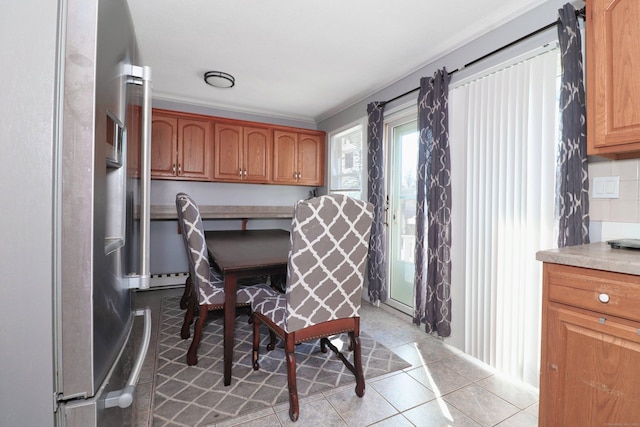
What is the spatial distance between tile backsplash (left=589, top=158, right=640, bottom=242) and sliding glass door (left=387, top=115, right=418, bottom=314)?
1.42m

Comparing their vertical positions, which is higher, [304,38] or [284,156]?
[304,38]

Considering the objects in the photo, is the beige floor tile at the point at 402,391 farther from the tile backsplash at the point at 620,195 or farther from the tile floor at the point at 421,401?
the tile backsplash at the point at 620,195

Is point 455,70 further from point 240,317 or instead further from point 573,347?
point 240,317

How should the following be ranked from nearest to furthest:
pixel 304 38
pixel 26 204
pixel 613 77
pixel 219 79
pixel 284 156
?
pixel 26 204, pixel 613 77, pixel 304 38, pixel 219 79, pixel 284 156

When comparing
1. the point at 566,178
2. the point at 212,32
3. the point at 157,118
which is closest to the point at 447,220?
the point at 566,178

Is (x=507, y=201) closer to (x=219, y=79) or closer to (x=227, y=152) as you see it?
(x=219, y=79)

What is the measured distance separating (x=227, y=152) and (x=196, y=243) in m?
2.16

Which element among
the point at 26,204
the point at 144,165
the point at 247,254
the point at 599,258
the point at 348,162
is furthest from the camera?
the point at 348,162

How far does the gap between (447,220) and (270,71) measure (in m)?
2.17

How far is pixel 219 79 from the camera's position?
9.77 feet

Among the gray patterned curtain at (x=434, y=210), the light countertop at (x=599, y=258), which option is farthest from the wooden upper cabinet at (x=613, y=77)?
the gray patterned curtain at (x=434, y=210)

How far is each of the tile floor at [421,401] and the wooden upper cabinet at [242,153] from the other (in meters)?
2.27

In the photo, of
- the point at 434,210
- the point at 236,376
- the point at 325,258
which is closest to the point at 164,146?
the point at 236,376

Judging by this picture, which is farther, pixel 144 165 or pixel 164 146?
pixel 164 146
